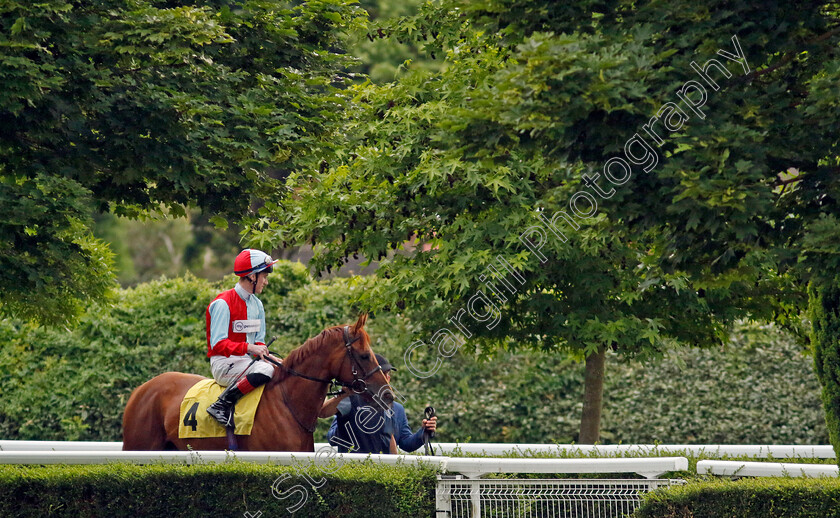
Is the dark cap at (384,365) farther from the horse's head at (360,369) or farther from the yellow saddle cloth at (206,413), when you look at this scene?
the yellow saddle cloth at (206,413)

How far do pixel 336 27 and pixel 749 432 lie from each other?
8.91 meters

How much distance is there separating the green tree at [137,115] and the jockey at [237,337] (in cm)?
103

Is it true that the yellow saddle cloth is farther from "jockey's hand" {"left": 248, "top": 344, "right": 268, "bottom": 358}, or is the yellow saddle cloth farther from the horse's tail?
the horse's tail

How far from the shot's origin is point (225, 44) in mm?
9148

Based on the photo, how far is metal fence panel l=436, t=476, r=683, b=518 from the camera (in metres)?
7.47

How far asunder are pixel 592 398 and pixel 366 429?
3.69 m

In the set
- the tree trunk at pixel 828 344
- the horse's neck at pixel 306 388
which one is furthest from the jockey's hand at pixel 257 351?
the tree trunk at pixel 828 344

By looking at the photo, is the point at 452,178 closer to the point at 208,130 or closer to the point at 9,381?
the point at 208,130

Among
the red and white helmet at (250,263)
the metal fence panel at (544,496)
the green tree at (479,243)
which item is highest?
the green tree at (479,243)

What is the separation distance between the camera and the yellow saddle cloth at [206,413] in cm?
793

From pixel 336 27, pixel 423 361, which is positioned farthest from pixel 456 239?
pixel 423 361

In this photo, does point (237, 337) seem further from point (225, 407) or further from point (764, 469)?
point (764, 469)

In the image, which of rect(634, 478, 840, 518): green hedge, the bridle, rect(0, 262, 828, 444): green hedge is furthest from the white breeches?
rect(0, 262, 828, 444): green hedge

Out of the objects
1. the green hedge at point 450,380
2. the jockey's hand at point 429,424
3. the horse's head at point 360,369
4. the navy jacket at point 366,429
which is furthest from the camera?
the green hedge at point 450,380
